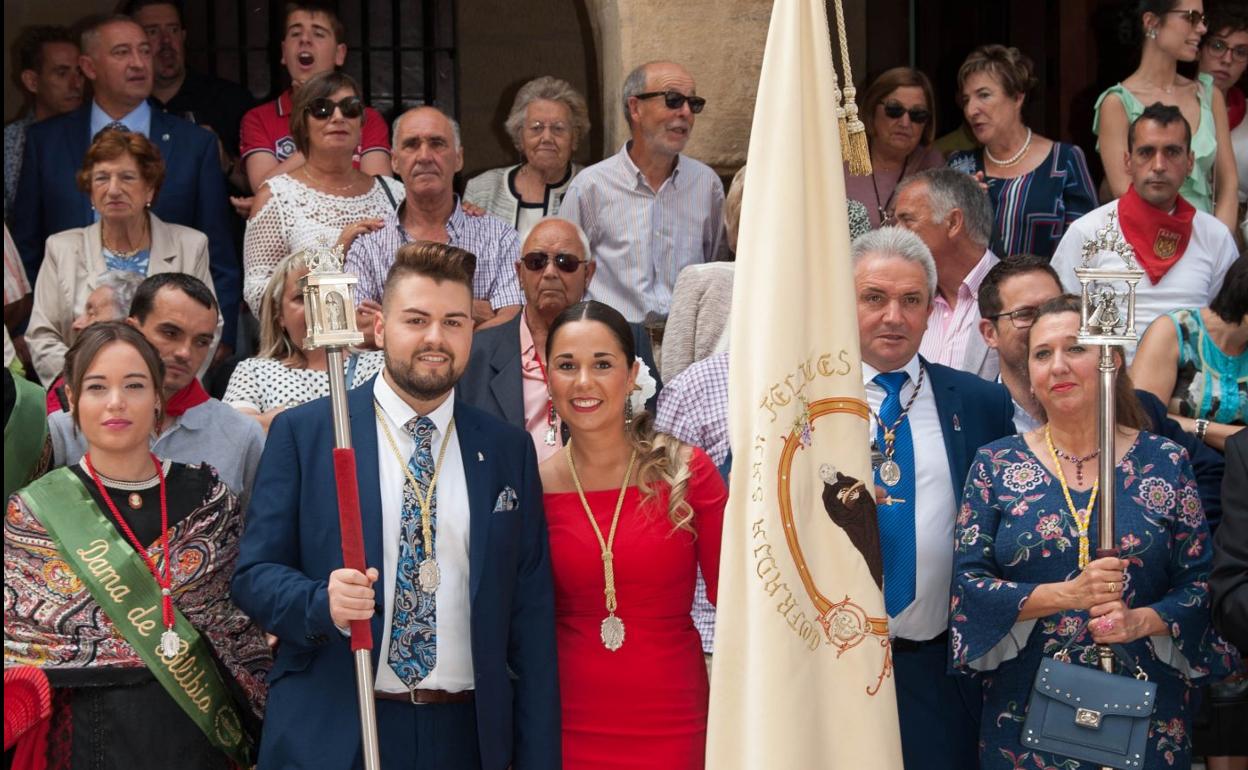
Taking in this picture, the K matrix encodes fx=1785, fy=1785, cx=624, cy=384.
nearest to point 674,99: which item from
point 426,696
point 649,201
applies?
point 649,201

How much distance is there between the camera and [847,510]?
3.94 m

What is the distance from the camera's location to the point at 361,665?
385 cm

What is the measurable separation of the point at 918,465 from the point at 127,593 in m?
2.00

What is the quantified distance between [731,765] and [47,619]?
1636 millimetres

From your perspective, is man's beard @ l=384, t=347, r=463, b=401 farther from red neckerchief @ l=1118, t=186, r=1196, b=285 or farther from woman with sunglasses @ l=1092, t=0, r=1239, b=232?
woman with sunglasses @ l=1092, t=0, r=1239, b=232

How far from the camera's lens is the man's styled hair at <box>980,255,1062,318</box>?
526 centimetres

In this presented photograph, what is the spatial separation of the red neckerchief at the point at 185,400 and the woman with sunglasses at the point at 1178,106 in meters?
3.82

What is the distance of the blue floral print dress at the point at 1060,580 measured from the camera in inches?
167

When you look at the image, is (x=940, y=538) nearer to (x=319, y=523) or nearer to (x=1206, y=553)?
(x=1206, y=553)

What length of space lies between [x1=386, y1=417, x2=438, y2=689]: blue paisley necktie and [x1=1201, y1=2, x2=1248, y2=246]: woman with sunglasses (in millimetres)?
4633

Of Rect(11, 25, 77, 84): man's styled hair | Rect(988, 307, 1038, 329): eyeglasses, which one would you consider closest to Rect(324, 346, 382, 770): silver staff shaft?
Rect(988, 307, 1038, 329): eyeglasses

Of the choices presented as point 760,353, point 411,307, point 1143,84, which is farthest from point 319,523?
point 1143,84

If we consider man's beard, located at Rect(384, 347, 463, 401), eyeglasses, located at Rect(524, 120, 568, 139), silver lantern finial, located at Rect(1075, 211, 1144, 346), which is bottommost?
man's beard, located at Rect(384, 347, 463, 401)

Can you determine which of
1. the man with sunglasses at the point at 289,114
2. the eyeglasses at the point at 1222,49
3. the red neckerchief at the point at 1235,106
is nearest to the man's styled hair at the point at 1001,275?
the eyeglasses at the point at 1222,49
